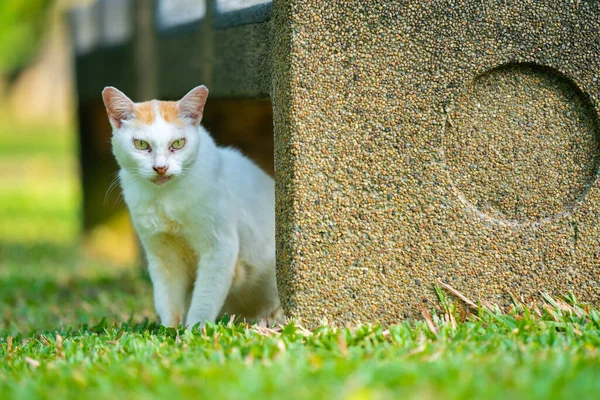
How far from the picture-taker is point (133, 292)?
210 inches

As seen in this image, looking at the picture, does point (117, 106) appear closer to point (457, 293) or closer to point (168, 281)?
point (168, 281)

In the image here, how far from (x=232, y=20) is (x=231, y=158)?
0.75m

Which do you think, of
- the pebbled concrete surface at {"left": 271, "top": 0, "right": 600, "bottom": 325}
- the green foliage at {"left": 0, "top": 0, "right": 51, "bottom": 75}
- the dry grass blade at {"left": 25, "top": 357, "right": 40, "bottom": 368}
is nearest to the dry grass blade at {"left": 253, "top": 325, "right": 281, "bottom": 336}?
the pebbled concrete surface at {"left": 271, "top": 0, "right": 600, "bottom": 325}

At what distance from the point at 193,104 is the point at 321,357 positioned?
1481 mm

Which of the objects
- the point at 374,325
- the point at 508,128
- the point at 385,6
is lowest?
the point at 374,325

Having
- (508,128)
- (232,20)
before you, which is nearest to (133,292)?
(232,20)

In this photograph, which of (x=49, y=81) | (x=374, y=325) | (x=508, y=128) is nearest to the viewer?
(x=374, y=325)

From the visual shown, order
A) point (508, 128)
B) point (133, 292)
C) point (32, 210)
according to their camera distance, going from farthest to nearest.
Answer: point (32, 210) < point (133, 292) < point (508, 128)

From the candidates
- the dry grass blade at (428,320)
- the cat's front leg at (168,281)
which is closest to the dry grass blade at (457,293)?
the dry grass blade at (428,320)

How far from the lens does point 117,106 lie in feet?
11.5

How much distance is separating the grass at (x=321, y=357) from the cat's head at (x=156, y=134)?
71cm

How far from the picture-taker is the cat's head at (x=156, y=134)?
11.1 feet

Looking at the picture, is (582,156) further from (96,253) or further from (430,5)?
(96,253)

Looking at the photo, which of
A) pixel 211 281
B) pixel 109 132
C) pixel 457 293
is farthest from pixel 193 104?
pixel 109 132
